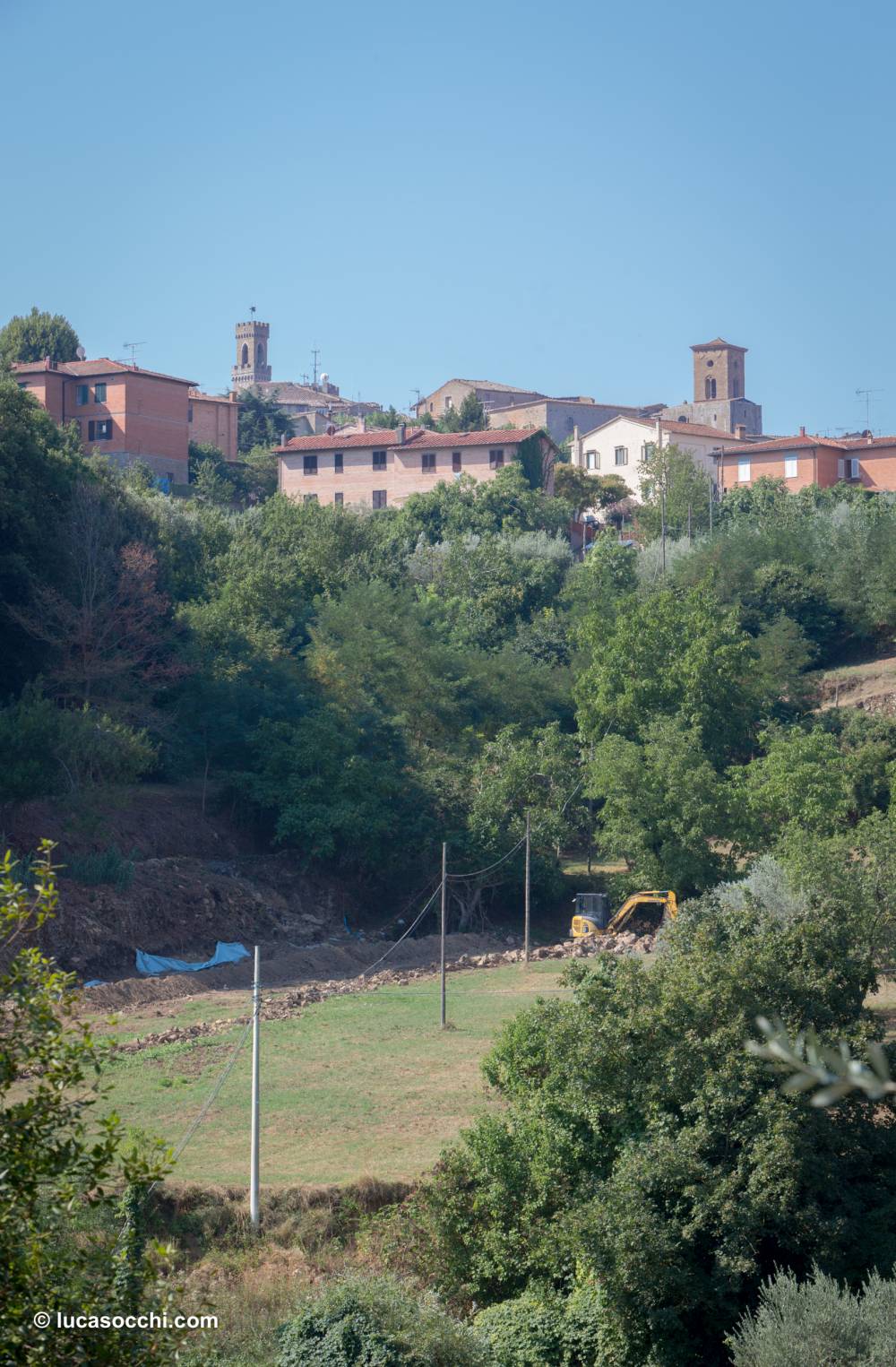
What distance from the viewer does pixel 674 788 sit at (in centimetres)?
4219

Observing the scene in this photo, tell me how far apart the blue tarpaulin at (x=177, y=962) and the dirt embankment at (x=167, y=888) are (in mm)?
284

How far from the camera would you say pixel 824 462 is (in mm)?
86812

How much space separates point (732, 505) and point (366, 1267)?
66885 millimetres

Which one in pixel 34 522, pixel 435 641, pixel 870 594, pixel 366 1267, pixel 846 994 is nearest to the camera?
pixel 366 1267

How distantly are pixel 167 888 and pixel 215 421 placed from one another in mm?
63057

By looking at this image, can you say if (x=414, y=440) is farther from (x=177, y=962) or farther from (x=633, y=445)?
(x=177, y=962)

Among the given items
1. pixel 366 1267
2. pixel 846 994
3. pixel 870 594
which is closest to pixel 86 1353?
pixel 366 1267

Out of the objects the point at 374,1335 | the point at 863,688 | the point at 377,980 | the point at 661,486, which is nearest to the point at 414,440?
the point at 661,486

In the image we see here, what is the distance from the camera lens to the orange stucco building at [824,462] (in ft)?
283

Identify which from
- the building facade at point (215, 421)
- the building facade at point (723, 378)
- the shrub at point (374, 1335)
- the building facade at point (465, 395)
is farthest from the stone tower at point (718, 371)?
Answer: the shrub at point (374, 1335)

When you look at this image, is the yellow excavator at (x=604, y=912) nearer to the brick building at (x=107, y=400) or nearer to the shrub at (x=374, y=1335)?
the shrub at (x=374, y=1335)

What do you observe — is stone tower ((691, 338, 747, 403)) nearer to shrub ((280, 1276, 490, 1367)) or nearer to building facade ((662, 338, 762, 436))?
building facade ((662, 338, 762, 436))

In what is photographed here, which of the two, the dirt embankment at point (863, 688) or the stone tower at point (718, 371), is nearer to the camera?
the dirt embankment at point (863, 688)

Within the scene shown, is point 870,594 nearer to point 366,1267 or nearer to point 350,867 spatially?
point 350,867
